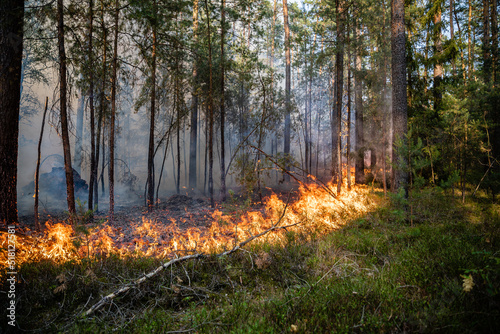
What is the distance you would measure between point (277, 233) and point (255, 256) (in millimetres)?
1717

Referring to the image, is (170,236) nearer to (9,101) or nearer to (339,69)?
(9,101)

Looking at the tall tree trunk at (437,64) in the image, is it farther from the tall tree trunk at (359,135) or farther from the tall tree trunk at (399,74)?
the tall tree trunk at (399,74)

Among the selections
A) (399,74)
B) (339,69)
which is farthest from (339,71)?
(399,74)

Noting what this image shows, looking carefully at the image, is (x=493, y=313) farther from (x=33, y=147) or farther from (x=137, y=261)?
(x=33, y=147)

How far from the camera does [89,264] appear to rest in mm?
3781

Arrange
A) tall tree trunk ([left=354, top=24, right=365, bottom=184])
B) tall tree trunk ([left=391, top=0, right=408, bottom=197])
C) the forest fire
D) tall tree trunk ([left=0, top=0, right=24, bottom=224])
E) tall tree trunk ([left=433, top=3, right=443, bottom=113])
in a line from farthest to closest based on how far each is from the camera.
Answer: tall tree trunk ([left=354, top=24, right=365, bottom=184])
tall tree trunk ([left=433, top=3, right=443, bottom=113])
tall tree trunk ([left=391, top=0, right=408, bottom=197])
tall tree trunk ([left=0, top=0, right=24, bottom=224])
the forest fire

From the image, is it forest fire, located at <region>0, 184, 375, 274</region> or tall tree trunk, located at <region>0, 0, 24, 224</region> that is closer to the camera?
forest fire, located at <region>0, 184, 375, 274</region>

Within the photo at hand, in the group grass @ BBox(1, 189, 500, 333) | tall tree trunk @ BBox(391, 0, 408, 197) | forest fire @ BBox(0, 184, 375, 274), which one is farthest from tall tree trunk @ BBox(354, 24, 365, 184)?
grass @ BBox(1, 189, 500, 333)

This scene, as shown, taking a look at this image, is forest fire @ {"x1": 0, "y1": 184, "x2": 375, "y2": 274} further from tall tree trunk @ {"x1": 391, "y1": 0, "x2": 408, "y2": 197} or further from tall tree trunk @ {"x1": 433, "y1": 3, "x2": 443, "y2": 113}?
tall tree trunk @ {"x1": 433, "y1": 3, "x2": 443, "y2": 113}

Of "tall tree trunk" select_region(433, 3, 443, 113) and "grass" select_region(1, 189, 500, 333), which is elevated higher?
"tall tree trunk" select_region(433, 3, 443, 113)

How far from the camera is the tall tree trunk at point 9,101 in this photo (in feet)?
17.6

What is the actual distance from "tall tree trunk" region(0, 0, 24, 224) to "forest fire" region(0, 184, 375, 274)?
1.15 meters

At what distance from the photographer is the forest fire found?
414 centimetres

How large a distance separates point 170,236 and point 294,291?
4.57 m
